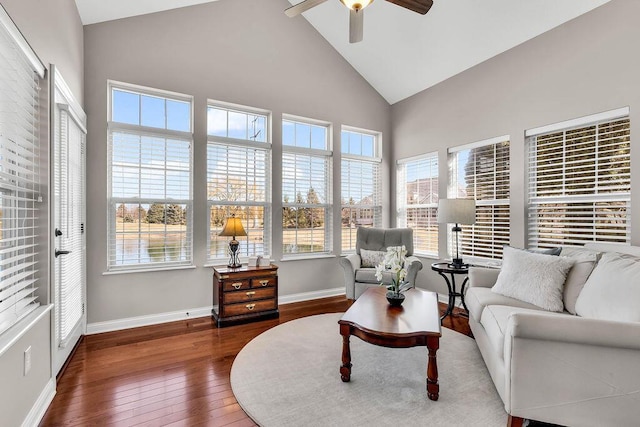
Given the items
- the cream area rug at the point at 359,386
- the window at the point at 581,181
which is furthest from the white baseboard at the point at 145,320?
the window at the point at 581,181

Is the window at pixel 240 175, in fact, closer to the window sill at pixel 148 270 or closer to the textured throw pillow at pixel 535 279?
the window sill at pixel 148 270

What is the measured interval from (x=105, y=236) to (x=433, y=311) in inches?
130

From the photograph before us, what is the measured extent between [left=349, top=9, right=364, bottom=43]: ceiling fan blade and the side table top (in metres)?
2.22

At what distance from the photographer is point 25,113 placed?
1976mm

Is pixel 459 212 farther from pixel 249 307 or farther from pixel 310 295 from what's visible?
pixel 249 307

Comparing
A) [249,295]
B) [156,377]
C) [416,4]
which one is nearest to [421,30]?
[416,4]

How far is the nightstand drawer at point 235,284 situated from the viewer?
360cm

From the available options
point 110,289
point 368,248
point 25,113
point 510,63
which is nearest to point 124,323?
point 110,289

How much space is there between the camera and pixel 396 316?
2.42 m

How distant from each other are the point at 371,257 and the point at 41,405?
3.47m

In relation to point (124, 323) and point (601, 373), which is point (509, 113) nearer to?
point (601, 373)

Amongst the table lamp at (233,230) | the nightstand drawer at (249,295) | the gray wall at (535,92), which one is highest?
the gray wall at (535,92)

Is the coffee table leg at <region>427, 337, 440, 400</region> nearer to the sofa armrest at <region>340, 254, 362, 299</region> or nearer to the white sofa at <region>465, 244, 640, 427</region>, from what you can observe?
the white sofa at <region>465, 244, 640, 427</region>

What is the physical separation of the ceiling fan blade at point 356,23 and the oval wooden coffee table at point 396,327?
2220 millimetres
